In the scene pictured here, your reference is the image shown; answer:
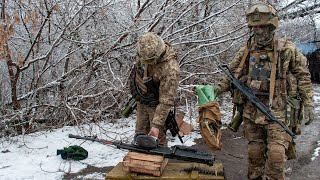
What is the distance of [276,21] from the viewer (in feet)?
14.0

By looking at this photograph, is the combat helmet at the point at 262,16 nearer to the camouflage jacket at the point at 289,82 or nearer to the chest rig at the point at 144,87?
the camouflage jacket at the point at 289,82

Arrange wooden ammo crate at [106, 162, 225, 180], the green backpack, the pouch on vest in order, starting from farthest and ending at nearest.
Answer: the green backpack < the pouch on vest < wooden ammo crate at [106, 162, 225, 180]

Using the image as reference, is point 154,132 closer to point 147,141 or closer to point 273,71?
point 147,141

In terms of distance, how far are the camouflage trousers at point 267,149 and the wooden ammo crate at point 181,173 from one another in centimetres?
53

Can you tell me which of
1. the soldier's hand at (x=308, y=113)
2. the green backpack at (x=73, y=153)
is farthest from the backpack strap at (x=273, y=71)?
the green backpack at (x=73, y=153)

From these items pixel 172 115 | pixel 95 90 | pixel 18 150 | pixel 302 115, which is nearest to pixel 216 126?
pixel 172 115

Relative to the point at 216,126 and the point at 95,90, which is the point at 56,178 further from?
the point at 95,90

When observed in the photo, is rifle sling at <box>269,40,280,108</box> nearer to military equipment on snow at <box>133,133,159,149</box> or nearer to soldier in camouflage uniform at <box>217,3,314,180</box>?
soldier in camouflage uniform at <box>217,3,314,180</box>

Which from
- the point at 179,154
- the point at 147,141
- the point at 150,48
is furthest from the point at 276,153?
the point at 150,48

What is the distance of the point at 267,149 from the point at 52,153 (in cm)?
315

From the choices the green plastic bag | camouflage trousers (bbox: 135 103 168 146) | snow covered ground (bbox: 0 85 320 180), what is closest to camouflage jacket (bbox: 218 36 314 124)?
the green plastic bag

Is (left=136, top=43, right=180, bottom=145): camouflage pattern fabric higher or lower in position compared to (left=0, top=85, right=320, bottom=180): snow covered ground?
higher

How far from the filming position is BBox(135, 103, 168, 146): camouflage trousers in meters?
4.58

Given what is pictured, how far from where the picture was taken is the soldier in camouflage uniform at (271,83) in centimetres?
418
